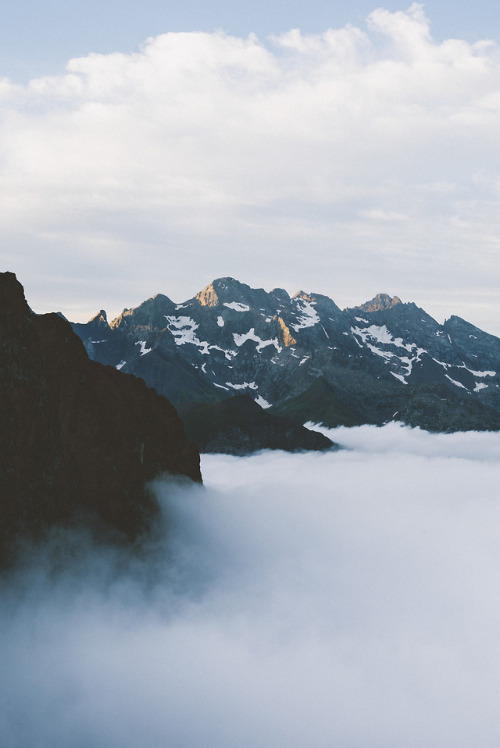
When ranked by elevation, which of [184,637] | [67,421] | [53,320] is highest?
[53,320]

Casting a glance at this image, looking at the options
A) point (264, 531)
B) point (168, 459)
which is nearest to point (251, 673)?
point (168, 459)

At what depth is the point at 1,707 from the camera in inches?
2170

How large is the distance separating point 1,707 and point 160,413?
60.4 metres

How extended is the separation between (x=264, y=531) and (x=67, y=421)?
319 ft

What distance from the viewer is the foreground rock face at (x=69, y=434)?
187 ft

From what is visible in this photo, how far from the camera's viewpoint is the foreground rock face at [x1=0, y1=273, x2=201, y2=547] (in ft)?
187

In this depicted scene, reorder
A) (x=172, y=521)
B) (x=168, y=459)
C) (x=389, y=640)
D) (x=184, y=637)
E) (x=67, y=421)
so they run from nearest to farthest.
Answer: (x=67, y=421) → (x=184, y=637) → (x=172, y=521) → (x=168, y=459) → (x=389, y=640)

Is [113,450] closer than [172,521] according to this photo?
Yes

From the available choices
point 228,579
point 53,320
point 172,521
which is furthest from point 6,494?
point 228,579

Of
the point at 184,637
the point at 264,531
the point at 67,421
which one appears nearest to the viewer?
the point at 67,421

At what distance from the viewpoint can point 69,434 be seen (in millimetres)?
77375

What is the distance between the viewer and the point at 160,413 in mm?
105875

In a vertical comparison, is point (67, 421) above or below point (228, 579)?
above

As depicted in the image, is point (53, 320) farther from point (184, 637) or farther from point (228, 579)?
point (228, 579)
